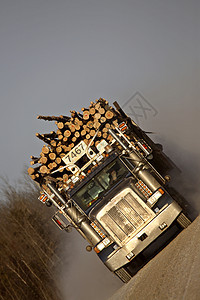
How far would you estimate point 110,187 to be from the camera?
1083cm

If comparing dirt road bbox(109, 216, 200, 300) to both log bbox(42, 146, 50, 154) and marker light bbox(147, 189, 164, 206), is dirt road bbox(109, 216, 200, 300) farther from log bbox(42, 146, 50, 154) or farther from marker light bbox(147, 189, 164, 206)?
log bbox(42, 146, 50, 154)

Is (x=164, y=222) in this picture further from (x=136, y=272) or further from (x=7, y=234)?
(x=7, y=234)

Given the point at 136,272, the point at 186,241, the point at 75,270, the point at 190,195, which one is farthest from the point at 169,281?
the point at 75,270

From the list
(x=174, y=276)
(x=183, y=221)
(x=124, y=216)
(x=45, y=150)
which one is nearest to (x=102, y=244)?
(x=124, y=216)

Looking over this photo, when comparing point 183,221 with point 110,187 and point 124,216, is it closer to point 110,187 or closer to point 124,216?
point 124,216

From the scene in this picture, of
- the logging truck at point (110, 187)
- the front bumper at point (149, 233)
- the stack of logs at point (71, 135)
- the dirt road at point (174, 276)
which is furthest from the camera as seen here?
the stack of logs at point (71, 135)

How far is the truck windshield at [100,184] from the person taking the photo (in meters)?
10.9

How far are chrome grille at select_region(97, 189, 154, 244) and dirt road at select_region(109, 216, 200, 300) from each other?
3.01ft

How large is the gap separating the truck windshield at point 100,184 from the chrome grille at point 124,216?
604mm

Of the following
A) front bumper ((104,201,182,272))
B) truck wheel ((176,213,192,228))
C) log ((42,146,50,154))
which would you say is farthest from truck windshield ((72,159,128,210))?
log ((42,146,50,154))

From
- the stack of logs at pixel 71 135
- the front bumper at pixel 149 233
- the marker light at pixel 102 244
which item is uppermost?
the stack of logs at pixel 71 135

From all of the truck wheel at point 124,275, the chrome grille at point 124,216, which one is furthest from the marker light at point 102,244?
the truck wheel at point 124,275

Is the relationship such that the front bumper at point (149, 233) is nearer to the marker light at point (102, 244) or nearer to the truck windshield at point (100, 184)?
the marker light at point (102, 244)

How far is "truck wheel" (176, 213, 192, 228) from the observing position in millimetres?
10367
